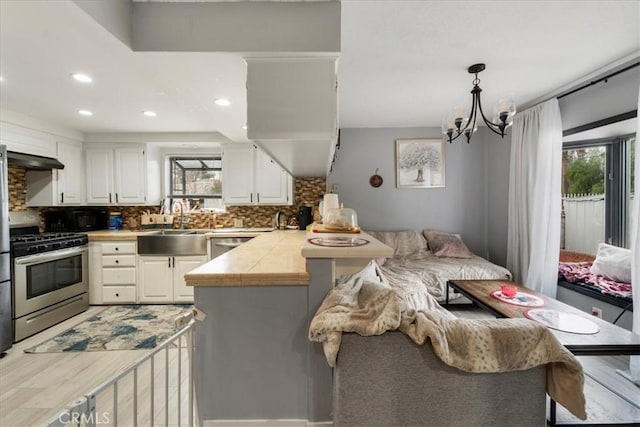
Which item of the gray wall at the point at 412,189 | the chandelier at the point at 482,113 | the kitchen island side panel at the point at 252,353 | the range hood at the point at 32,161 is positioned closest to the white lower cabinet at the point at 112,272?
the range hood at the point at 32,161

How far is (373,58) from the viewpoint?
2135 mm

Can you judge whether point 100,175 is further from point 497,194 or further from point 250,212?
point 497,194

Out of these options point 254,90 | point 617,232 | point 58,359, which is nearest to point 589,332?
point 617,232

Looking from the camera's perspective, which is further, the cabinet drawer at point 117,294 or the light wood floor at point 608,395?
the cabinet drawer at point 117,294

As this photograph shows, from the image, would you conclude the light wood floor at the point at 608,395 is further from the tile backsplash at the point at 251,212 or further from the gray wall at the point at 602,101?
the tile backsplash at the point at 251,212

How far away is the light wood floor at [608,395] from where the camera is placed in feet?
5.57

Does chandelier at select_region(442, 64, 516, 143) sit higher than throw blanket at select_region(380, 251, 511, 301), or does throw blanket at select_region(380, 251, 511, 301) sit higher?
chandelier at select_region(442, 64, 516, 143)

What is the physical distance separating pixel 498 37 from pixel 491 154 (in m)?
2.53

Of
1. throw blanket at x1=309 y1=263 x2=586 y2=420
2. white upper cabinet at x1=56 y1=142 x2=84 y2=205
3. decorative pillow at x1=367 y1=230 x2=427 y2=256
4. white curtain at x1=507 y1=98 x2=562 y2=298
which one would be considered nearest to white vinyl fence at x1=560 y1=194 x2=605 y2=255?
white curtain at x1=507 y1=98 x2=562 y2=298

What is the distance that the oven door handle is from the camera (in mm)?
2686

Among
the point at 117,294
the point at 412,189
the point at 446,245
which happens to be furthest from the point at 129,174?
the point at 446,245

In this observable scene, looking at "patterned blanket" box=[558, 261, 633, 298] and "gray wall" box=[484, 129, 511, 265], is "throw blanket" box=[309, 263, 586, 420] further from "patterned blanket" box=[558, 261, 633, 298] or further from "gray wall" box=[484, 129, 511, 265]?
"gray wall" box=[484, 129, 511, 265]

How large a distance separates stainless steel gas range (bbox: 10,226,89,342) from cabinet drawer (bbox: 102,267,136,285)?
205 mm

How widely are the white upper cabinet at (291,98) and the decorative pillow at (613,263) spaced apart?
3.13 metres
